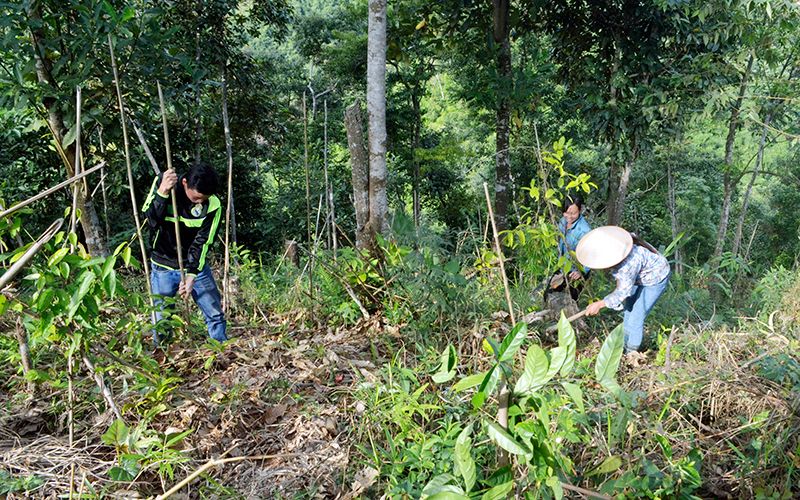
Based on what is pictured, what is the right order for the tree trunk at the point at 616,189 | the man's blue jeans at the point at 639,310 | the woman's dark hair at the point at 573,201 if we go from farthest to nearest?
1. the tree trunk at the point at 616,189
2. the woman's dark hair at the point at 573,201
3. the man's blue jeans at the point at 639,310

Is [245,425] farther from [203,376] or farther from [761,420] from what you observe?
[761,420]

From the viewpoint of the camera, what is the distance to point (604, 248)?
118 inches

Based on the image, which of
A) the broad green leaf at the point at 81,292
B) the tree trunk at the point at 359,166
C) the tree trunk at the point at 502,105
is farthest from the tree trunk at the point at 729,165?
the broad green leaf at the point at 81,292

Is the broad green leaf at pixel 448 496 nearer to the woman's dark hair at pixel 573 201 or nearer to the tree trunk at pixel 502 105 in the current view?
the woman's dark hair at pixel 573 201

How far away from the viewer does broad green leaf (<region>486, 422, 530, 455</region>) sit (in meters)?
1.20

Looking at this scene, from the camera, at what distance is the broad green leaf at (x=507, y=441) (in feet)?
3.94

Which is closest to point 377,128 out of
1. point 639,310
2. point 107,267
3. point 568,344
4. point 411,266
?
point 411,266

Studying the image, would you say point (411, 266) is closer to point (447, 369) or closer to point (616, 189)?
point (447, 369)

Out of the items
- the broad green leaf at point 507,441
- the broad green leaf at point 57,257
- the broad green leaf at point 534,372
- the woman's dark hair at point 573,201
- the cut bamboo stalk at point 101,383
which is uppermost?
the broad green leaf at point 57,257

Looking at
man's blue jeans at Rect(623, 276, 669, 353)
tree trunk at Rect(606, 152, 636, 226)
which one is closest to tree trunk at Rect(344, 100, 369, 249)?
man's blue jeans at Rect(623, 276, 669, 353)

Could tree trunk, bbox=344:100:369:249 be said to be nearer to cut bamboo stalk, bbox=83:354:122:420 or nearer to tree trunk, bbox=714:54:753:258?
cut bamboo stalk, bbox=83:354:122:420

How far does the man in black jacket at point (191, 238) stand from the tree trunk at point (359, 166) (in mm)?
1078

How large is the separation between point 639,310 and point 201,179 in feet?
8.92

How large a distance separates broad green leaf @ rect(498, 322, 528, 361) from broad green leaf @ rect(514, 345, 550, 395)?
36 mm
